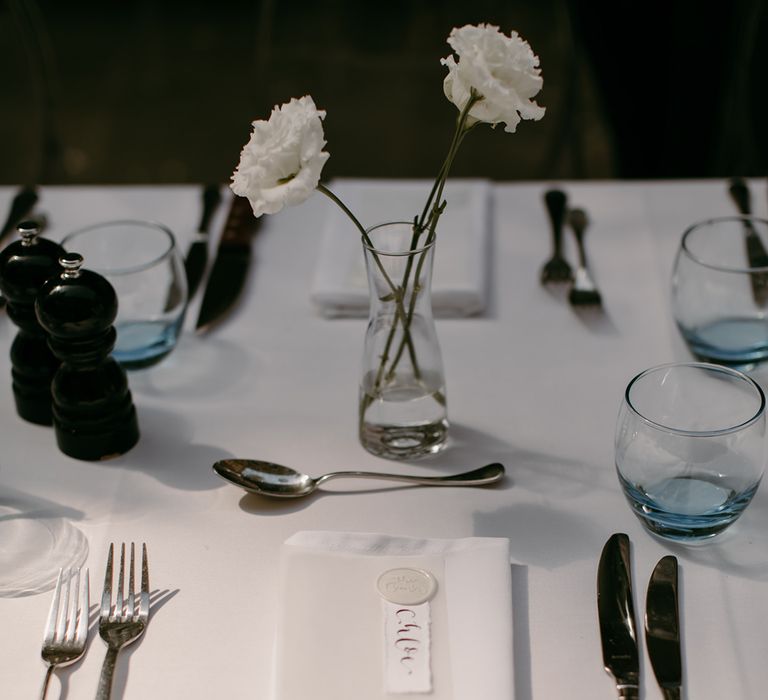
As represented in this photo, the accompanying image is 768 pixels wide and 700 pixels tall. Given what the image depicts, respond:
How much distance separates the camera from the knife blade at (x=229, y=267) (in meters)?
1.20

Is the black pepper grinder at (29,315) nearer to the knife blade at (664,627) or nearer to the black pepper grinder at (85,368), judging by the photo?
the black pepper grinder at (85,368)

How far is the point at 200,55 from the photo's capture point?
373 cm

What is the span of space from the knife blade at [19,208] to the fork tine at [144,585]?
25.8 inches

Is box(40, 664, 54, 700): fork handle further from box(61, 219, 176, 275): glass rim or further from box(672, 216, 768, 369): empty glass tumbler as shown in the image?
box(672, 216, 768, 369): empty glass tumbler

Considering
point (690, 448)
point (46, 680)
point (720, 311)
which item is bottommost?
point (46, 680)

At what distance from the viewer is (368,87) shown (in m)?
3.52

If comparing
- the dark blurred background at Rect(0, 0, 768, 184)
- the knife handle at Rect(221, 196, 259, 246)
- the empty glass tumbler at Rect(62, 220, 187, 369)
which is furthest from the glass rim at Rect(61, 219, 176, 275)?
the dark blurred background at Rect(0, 0, 768, 184)

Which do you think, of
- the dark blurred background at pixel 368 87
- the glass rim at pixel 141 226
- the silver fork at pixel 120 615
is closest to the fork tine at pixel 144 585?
the silver fork at pixel 120 615

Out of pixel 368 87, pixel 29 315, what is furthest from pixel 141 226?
pixel 368 87

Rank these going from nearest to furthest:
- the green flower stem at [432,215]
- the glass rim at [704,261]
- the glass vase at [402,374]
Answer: the green flower stem at [432,215] → the glass vase at [402,374] → the glass rim at [704,261]

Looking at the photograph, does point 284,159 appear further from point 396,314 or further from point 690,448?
point 690,448

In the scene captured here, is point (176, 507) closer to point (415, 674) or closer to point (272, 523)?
point (272, 523)

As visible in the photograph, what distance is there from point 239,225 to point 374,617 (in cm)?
70

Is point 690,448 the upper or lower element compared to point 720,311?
lower
